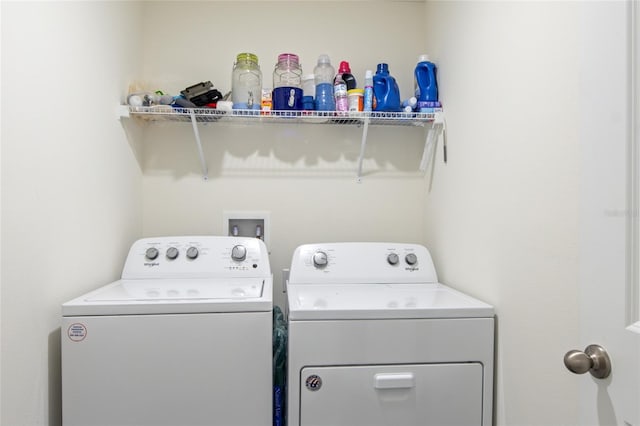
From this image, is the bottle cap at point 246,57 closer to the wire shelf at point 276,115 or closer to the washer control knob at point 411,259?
the wire shelf at point 276,115

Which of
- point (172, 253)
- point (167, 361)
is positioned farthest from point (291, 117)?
point (167, 361)

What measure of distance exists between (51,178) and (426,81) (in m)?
1.60

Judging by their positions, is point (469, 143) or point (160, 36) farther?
point (160, 36)

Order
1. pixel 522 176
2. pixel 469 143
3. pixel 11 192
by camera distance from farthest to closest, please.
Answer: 1. pixel 469 143
2. pixel 522 176
3. pixel 11 192

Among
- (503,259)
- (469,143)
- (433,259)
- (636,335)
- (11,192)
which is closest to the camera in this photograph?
(636,335)

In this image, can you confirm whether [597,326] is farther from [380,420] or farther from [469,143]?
[469,143]

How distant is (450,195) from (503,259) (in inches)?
20.1

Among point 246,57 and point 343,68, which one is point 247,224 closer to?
point 246,57

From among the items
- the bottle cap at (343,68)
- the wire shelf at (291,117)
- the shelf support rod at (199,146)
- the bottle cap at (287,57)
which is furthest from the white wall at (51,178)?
the bottle cap at (343,68)

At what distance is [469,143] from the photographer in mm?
1531

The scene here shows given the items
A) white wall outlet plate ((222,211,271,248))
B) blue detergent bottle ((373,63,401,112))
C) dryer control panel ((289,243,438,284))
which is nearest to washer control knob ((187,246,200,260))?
white wall outlet plate ((222,211,271,248))

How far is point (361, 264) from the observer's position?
5.71ft

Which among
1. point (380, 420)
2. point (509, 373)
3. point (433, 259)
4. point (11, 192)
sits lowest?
point (380, 420)

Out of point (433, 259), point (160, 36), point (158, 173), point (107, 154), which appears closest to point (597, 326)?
point (433, 259)
